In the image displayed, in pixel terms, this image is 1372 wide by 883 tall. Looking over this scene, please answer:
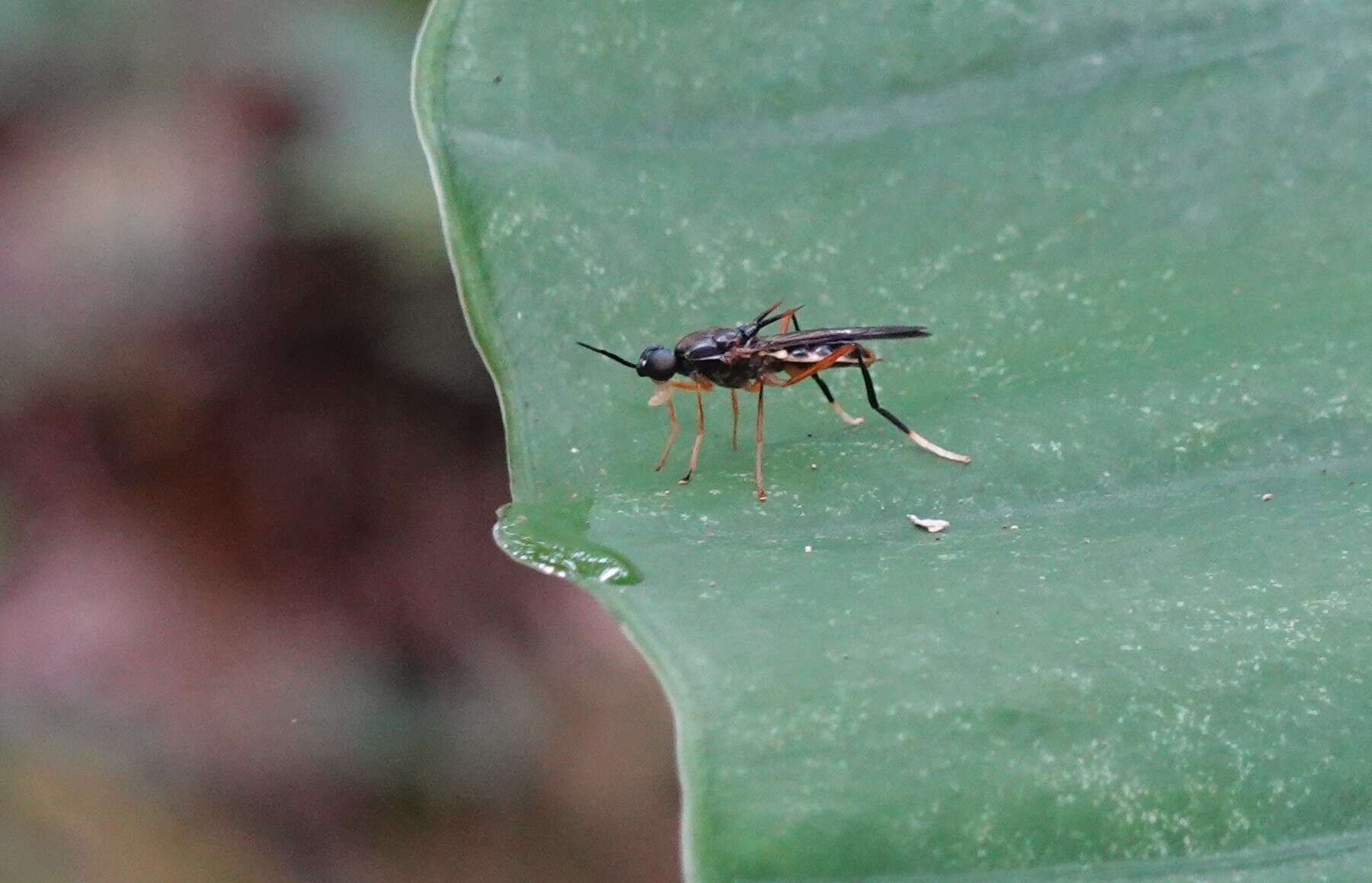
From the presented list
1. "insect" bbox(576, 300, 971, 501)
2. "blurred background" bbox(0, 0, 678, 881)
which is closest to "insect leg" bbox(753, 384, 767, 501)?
"insect" bbox(576, 300, 971, 501)

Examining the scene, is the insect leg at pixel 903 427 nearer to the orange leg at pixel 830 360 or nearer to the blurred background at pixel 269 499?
the orange leg at pixel 830 360

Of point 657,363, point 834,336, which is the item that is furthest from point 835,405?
point 657,363

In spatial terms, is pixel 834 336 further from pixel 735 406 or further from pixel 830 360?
pixel 735 406

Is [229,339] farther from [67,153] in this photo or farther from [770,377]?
[770,377]

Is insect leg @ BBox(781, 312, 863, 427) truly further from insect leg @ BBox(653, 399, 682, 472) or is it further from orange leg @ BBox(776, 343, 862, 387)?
insect leg @ BBox(653, 399, 682, 472)

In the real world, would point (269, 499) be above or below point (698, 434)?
below

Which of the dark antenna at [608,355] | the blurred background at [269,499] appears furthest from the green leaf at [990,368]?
the blurred background at [269,499]
